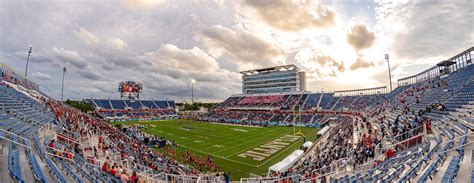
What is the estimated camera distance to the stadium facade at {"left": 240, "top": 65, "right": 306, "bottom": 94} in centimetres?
7650

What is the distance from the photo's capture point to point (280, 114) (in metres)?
56.7

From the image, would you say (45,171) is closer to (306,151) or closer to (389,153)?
(389,153)

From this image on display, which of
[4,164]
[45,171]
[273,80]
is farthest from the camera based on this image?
[273,80]

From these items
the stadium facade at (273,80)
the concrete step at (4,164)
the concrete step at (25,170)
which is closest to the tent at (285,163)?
the concrete step at (25,170)

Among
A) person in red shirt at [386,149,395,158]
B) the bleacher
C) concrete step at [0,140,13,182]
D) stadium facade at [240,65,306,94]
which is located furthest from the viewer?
stadium facade at [240,65,306,94]

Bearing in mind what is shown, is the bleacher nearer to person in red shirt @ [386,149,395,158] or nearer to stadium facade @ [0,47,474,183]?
stadium facade @ [0,47,474,183]

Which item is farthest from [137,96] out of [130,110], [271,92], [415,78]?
[415,78]

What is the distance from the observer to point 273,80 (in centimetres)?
8062

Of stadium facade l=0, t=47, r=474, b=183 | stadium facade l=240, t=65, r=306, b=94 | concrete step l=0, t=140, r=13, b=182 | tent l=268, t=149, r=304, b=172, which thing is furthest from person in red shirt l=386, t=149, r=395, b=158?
stadium facade l=240, t=65, r=306, b=94

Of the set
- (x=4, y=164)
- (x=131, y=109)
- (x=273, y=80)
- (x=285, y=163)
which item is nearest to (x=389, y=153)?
(x=285, y=163)

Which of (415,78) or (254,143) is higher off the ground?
(415,78)

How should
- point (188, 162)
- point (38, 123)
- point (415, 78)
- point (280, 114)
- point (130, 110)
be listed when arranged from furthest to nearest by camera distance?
1. point (130, 110)
2. point (280, 114)
3. point (415, 78)
4. point (188, 162)
5. point (38, 123)

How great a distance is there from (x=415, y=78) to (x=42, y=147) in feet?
193

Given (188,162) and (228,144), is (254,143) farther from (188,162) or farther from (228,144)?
(188,162)
